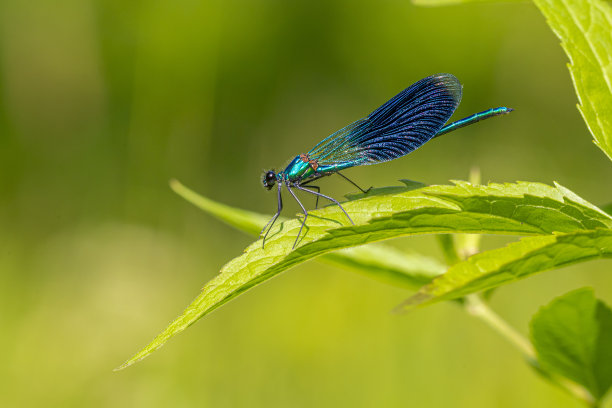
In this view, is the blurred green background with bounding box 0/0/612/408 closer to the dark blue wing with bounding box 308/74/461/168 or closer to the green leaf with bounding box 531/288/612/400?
the dark blue wing with bounding box 308/74/461/168

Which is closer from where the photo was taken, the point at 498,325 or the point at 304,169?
the point at 498,325

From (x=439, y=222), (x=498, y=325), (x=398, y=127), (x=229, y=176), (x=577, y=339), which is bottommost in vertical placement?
(x=577, y=339)

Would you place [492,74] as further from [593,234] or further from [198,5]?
[593,234]

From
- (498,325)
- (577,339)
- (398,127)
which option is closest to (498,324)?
(498,325)

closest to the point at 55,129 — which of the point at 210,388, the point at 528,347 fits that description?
the point at 210,388

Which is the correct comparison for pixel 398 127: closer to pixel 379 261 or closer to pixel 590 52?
pixel 379 261

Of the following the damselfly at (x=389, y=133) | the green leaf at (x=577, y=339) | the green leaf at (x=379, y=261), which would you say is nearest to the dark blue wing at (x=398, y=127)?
the damselfly at (x=389, y=133)
